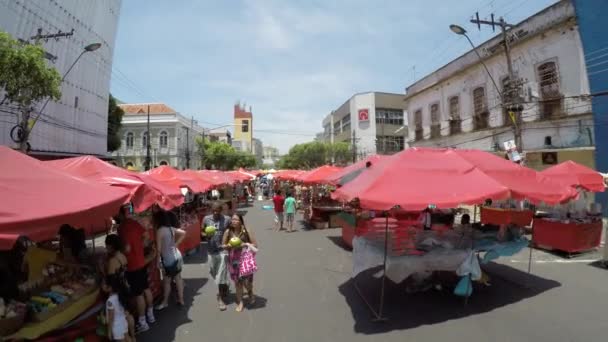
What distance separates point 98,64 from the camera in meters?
29.2

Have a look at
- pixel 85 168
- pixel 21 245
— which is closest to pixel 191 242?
pixel 85 168

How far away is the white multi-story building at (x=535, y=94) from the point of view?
16.2m

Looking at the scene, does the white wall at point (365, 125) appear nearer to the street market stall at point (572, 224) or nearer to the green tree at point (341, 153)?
the green tree at point (341, 153)

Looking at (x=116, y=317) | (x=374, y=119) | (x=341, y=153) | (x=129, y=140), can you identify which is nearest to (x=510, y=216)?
(x=116, y=317)

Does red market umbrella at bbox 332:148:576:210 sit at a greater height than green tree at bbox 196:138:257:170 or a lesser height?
lesser

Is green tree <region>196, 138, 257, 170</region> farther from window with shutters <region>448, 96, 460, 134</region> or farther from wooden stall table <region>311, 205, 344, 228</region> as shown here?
wooden stall table <region>311, 205, 344, 228</region>

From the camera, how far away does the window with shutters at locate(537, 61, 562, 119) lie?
1692 centimetres

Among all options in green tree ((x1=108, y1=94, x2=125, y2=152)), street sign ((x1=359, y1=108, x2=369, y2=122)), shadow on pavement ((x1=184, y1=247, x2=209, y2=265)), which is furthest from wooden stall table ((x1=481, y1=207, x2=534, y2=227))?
street sign ((x1=359, y1=108, x2=369, y2=122))

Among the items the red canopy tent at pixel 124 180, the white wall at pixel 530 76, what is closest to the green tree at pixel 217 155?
the white wall at pixel 530 76

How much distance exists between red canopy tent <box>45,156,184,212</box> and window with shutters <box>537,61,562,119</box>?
57.3ft

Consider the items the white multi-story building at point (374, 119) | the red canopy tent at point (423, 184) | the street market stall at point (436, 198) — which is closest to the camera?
the red canopy tent at point (423, 184)

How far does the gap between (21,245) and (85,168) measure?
1.78 metres

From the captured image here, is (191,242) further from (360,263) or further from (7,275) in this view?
(7,275)

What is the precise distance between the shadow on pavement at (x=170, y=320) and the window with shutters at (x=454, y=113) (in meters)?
22.1
